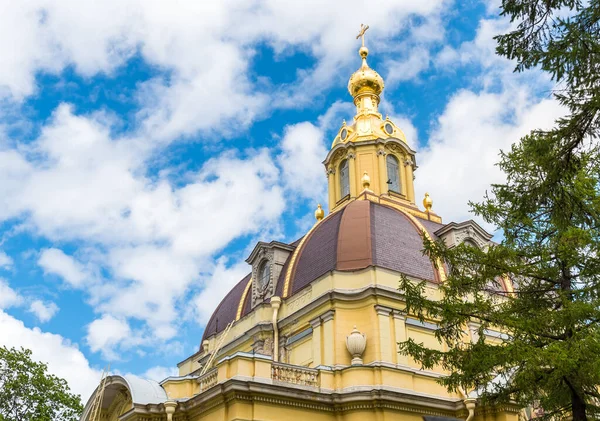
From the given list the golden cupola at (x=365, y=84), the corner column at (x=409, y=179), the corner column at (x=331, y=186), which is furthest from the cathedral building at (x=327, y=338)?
the golden cupola at (x=365, y=84)

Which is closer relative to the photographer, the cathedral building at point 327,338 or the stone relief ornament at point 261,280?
the cathedral building at point 327,338

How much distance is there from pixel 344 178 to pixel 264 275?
8108 millimetres

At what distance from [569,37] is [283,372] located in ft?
44.0

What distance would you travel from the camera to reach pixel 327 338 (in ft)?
75.5

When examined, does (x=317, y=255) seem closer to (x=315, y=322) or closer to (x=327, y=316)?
(x=315, y=322)

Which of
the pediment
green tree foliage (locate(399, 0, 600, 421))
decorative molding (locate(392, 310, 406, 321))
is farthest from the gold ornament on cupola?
green tree foliage (locate(399, 0, 600, 421))

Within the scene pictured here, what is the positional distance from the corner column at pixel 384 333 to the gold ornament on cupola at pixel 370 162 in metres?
9.37

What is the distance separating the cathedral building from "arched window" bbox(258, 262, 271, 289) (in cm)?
6

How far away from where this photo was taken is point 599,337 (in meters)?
13.3

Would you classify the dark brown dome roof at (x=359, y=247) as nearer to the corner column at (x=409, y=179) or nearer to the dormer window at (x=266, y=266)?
the dormer window at (x=266, y=266)

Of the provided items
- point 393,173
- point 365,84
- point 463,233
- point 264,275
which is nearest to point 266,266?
point 264,275

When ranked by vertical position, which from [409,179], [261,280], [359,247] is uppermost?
[409,179]

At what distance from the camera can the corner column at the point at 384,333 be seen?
22.2m

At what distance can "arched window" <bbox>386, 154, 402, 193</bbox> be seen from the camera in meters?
33.3
